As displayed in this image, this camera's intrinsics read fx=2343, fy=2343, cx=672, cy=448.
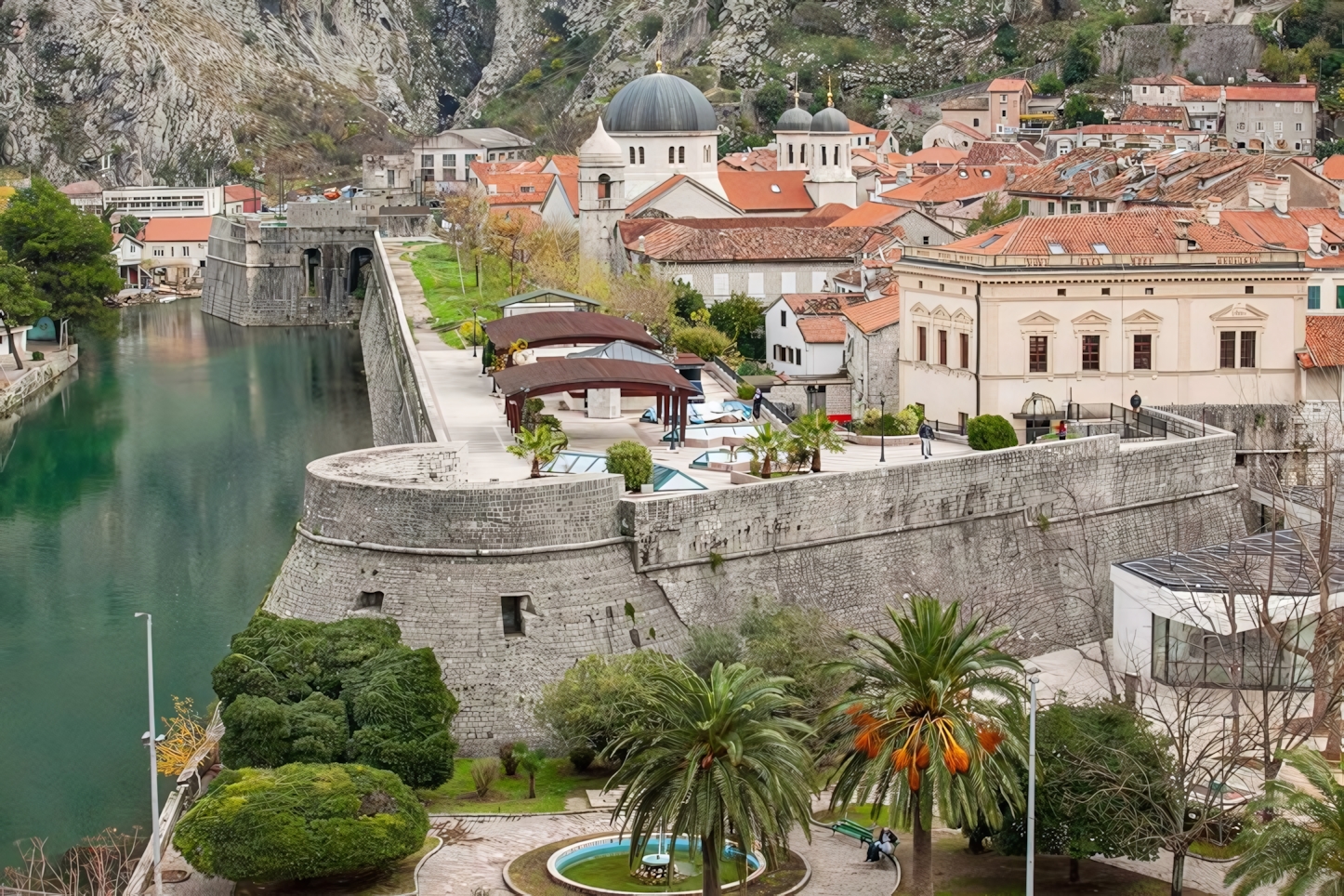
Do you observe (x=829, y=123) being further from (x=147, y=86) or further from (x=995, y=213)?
(x=147, y=86)

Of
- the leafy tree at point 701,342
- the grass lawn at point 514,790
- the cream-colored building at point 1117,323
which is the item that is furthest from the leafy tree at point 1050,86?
the grass lawn at point 514,790

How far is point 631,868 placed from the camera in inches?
1145

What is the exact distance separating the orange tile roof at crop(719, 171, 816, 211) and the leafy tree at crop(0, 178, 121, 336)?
82.9ft

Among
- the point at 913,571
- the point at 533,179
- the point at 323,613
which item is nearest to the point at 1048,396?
the point at 913,571

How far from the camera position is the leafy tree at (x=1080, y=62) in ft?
438

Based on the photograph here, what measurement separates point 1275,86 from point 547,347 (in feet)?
224

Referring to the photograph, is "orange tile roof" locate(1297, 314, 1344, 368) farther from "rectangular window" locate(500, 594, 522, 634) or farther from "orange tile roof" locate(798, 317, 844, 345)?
"rectangular window" locate(500, 594, 522, 634)

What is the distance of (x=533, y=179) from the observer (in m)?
112

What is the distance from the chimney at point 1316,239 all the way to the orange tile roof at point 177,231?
82543 mm

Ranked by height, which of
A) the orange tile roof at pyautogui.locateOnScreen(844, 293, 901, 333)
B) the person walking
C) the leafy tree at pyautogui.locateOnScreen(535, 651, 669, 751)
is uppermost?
the orange tile roof at pyautogui.locateOnScreen(844, 293, 901, 333)

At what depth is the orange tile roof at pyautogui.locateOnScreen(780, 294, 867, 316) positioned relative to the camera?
63.1 meters

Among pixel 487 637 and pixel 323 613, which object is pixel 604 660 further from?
pixel 323 613

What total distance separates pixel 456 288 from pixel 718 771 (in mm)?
53791

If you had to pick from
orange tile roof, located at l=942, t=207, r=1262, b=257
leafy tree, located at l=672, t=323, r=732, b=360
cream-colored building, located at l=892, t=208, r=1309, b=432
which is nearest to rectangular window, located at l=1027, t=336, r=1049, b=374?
cream-colored building, located at l=892, t=208, r=1309, b=432
